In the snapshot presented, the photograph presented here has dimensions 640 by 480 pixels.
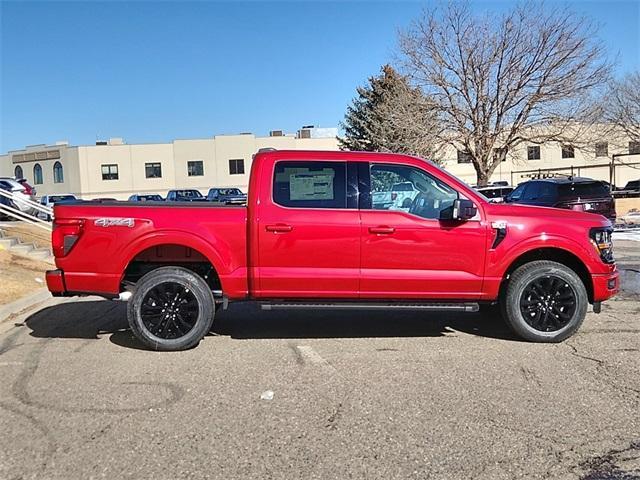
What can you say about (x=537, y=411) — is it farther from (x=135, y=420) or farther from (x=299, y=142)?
(x=299, y=142)

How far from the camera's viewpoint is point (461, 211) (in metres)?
5.48

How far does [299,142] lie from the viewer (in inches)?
2324

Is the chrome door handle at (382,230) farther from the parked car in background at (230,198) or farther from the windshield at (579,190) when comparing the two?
the windshield at (579,190)

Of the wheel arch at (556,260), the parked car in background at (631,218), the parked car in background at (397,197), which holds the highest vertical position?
the parked car in background at (397,197)

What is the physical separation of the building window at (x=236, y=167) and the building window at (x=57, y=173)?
60.2ft

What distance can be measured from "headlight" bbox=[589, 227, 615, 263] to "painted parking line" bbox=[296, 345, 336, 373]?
2980mm

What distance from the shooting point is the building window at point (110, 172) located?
5872 cm

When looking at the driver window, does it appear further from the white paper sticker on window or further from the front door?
the white paper sticker on window

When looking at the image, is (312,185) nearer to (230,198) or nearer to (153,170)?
(230,198)

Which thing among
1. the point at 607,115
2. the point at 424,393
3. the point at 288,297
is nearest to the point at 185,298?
the point at 288,297

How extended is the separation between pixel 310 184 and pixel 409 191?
1.02 m

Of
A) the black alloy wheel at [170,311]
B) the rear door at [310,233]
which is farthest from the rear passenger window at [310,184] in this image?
the black alloy wheel at [170,311]

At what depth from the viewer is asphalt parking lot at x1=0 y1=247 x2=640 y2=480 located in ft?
11.3

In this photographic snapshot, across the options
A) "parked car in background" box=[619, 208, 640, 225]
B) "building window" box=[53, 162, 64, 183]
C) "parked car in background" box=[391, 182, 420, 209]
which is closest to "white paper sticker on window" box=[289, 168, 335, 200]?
"parked car in background" box=[391, 182, 420, 209]
